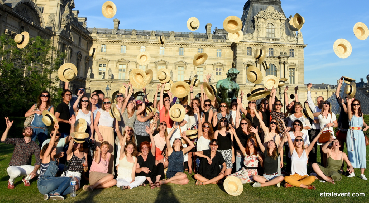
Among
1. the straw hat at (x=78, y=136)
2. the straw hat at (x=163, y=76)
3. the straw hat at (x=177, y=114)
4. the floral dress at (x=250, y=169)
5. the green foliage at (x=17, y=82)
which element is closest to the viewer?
the straw hat at (x=78, y=136)

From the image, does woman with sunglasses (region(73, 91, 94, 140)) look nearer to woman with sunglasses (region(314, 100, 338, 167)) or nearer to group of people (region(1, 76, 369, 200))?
group of people (region(1, 76, 369, 200))

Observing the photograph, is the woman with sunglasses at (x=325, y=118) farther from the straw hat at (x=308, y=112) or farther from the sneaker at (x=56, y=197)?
the sneaker at (x=56, y=197)

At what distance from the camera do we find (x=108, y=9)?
37.3 feet

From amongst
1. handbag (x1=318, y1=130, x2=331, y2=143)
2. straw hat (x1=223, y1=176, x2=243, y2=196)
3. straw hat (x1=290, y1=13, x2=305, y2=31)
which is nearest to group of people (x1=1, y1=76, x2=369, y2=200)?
handbag (x1=318, y1=130, x2=331, y2=143)

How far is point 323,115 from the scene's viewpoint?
7891 mm

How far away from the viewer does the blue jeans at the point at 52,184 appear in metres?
5.78

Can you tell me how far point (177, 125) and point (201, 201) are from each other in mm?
2628

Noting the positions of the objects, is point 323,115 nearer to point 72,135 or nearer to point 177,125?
point 177,125

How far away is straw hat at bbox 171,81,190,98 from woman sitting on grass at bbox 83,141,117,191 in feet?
9.39

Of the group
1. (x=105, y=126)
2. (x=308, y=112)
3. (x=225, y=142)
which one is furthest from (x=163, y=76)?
(x=308, y=112)

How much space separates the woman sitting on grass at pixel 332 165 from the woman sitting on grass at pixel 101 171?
530cm

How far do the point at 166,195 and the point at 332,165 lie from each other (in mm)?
4663

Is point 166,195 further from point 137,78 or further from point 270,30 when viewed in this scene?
point 270,30

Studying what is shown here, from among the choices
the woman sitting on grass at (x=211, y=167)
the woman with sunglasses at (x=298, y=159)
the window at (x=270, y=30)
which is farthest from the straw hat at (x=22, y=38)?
the window at (x=270, y=30)
